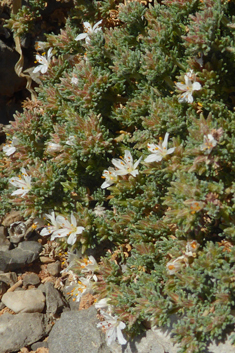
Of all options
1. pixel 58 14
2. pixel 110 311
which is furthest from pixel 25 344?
pixel 58 14

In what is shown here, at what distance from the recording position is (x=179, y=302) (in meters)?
3.30

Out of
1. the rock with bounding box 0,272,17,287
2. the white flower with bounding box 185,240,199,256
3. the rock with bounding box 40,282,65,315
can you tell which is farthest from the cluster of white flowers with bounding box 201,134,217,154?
the rock with bounding box 0,272,17,287

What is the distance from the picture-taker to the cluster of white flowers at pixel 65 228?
152 inches

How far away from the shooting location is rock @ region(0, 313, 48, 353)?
13.8 feet

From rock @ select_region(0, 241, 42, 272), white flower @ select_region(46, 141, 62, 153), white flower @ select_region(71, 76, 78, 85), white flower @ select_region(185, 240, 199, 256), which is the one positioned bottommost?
rock @ select_region(0, 241, 42, 272)

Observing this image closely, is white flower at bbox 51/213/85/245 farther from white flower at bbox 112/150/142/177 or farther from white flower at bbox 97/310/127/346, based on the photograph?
Answer: white flower at bbox 97/310/127/346

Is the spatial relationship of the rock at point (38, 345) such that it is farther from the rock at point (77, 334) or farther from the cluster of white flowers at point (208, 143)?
the cluster of white flowers at point (208, 143)

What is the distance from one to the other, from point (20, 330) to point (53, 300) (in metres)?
0.50

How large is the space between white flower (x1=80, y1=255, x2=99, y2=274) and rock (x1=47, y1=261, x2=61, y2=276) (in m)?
0.94

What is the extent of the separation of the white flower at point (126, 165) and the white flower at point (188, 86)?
80 centimetres

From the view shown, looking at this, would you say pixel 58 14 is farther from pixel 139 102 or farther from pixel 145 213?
pixel 145 213

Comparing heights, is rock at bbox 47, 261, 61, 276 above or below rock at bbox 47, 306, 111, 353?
below

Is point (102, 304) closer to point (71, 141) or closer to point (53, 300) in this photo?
point (53, 300)

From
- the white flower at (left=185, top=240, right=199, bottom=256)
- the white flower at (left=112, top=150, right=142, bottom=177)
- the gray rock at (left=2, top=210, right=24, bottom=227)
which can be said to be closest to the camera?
the white flower at (left=185, top=240, right=199, bottom=256)
